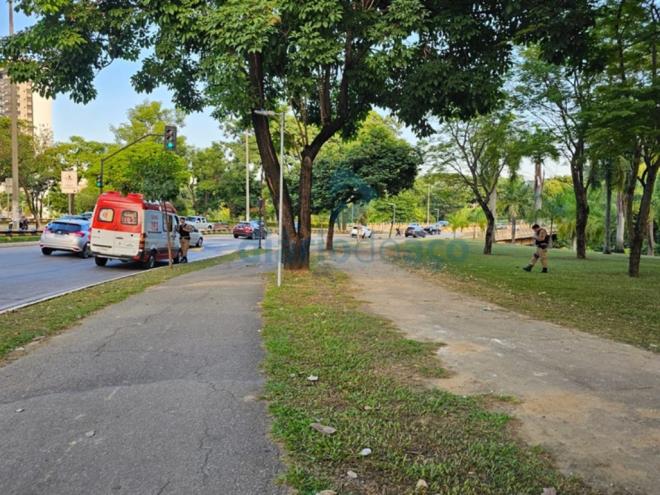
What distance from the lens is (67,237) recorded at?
1941 centimetres

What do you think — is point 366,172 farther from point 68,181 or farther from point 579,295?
point 68,181

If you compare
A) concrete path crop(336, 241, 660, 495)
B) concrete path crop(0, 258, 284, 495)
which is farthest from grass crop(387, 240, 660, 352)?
concrete path crop(0, 258, 284, 495)

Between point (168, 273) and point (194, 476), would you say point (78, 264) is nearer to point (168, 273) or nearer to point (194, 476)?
point (168, 273)

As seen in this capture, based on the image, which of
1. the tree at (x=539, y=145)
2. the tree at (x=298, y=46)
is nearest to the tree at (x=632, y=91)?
the tree at (x=298, y=46)

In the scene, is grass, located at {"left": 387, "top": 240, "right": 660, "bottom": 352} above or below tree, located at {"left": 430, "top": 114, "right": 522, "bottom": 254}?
below

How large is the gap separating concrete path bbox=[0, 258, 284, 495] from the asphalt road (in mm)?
4278

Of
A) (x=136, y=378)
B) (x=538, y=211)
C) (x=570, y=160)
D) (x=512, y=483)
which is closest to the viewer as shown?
(x=512, y=483)

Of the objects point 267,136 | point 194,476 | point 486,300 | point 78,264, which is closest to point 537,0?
point 486,300

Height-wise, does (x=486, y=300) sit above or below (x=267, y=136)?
below

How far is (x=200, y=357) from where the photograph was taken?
5742 mm

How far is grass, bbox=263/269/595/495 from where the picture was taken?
304 cm

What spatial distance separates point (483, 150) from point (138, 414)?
2584 centimetres

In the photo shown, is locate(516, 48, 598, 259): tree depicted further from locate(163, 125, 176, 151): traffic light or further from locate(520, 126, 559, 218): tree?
locate(163, 125, 176, 151): traffic light

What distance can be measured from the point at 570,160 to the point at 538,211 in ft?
56.4
